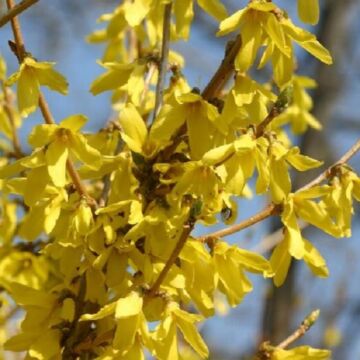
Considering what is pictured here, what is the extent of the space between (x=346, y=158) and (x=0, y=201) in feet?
2.60

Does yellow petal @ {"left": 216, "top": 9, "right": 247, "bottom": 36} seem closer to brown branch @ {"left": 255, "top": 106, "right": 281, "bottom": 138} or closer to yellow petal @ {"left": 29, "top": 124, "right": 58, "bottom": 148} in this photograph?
brown branch @ {"left": 255, "top": 106, "right": 281, "bottom": 138}

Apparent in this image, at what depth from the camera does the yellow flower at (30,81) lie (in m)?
1.15

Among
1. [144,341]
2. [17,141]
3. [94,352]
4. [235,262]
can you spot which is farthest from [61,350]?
A: [17,141]

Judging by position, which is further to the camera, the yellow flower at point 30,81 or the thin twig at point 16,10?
the yellow flower at point 30,81

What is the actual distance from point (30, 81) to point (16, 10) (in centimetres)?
16

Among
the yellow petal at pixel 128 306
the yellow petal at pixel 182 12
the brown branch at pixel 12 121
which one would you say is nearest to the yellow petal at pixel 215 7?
the yellow petal at pixel 182 12

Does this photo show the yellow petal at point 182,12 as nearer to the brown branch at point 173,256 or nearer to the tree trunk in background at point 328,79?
the brown branch at point 173,256

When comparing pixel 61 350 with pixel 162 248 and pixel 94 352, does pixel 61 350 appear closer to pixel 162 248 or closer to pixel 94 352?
pixel 94 352

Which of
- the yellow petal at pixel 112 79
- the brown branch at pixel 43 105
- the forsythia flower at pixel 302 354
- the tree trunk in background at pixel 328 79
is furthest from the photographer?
the tree trunk in background at pixel 328 79

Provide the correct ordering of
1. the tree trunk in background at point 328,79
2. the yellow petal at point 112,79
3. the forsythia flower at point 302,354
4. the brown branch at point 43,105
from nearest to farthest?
the brown branch at point 43,105 < the forsythia flower at point 302,354 < the yellow petal at point 112,79 < the tree trunk in background at point 328,79

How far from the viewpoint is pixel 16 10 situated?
3.37ft

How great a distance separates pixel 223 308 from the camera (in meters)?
2.44

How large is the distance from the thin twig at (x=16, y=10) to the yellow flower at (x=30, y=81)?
0.38 ft

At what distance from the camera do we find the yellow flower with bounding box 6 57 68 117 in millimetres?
1153
